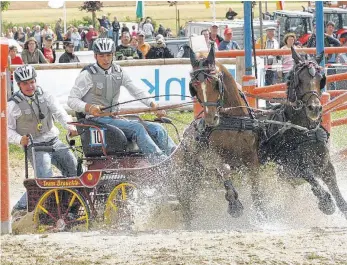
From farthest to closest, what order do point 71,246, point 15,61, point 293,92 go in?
point 15,61, point 293,92, point 71,246

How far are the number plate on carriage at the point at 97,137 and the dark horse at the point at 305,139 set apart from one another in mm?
1446

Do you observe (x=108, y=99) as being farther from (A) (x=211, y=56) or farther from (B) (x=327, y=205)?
(B) (x=327, y=205)

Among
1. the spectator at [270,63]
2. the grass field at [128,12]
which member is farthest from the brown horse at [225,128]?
the grass field at [128,12]

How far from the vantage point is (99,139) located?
851 cm

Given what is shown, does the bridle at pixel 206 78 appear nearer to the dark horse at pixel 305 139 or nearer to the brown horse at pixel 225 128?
the brown horse at pixel 225 128

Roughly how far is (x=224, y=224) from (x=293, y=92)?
134 cm

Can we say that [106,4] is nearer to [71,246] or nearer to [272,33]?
[272,33]

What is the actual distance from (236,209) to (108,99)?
1.79m

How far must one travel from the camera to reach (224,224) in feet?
27.3

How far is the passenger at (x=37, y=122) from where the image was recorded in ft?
28.3

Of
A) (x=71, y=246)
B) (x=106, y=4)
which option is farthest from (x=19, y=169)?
(x=106, y=4)

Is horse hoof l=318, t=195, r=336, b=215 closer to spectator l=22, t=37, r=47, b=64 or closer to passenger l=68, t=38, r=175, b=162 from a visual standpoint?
passenger l=68, t=38, r=175, b=162

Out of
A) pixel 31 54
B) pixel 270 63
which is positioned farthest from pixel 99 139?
pixel 31 54

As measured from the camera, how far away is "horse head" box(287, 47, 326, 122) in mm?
7750
